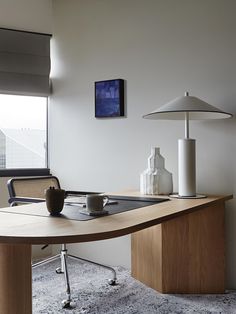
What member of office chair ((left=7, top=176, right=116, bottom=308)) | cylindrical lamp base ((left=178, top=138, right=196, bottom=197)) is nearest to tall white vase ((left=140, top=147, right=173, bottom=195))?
cylindrical lamp base ((left=178, top=138, right=196, bottom=197))

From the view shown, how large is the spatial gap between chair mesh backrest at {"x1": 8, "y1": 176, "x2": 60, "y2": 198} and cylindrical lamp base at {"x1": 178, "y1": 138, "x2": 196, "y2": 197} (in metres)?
1.08

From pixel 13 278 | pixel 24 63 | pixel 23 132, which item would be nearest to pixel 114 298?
pixel 13 278

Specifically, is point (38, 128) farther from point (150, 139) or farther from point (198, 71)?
point (198, 71)

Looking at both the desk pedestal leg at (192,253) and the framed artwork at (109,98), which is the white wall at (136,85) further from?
the desk pedestal leg at (192,253)

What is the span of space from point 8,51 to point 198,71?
1.64 metres

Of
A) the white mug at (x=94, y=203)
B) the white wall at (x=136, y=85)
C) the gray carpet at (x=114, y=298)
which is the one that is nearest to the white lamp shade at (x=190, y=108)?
the white wall at (x=136, y=85)

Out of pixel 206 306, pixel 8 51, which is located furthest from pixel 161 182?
pixel 8 51

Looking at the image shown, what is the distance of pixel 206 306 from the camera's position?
2531 mm

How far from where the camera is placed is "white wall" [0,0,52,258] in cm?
346

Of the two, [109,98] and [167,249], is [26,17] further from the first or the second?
[167,249]

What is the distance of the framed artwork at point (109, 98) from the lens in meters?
3.31

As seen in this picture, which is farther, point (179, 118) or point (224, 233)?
point (179, 118)

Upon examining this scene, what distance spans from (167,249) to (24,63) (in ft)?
6.63

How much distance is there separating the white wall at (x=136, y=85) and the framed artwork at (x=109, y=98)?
0.06 meters
